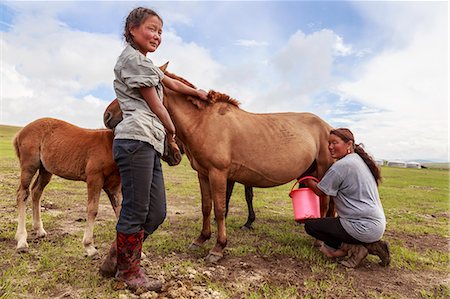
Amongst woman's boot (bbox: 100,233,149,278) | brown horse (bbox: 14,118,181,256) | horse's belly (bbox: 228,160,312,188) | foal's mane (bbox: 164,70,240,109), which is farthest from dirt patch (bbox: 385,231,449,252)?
brown horse (bbox: 14,118,181,256)

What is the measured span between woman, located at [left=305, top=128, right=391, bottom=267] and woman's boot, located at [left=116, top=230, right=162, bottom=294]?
250cm

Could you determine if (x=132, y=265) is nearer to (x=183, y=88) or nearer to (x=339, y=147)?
(x=183, y=88)

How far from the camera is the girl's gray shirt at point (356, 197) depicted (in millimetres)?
4176

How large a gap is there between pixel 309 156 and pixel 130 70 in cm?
324

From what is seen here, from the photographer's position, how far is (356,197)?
4.29m

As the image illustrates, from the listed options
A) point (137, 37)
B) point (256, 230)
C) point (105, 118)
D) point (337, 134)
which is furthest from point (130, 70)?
point (256, 230)

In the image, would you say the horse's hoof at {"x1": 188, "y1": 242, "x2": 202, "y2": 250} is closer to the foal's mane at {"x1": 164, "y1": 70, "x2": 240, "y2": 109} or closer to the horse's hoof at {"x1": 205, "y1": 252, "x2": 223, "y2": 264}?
the horse's hoof at {"x1": 205, "y1": 252, "x2": 223, "y2": 264}

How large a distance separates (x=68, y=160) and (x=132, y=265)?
222 cm

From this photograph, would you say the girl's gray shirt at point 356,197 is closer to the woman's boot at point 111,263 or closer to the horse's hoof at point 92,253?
the woman's boot at point 111,263

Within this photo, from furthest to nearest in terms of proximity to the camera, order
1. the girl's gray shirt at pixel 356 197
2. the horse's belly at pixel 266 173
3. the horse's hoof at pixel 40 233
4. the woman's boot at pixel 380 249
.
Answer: the horse's hoof at pixel 40 233 < the horse's belly at pixel 266 173 < the woman's boot at pixel 380 249 < the girl's gray shirt at pixel 356 197

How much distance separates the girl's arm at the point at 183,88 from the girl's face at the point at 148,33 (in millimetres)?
899

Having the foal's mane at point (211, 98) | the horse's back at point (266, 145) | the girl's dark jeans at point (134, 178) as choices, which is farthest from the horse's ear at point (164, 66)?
the girl's dark jeans at point (134, 178)

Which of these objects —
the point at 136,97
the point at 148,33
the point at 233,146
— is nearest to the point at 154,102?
the point at 136,97

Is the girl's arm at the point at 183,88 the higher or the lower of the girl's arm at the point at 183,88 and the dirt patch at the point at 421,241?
the higher
